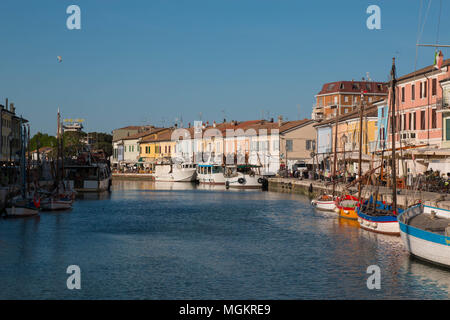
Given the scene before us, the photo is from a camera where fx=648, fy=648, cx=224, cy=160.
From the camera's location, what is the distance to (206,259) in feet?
101

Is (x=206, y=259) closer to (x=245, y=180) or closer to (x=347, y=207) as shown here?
(x=347, y=207)

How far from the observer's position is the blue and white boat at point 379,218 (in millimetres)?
36281

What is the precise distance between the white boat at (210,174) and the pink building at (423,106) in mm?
47552

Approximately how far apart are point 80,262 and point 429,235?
15.5 meters

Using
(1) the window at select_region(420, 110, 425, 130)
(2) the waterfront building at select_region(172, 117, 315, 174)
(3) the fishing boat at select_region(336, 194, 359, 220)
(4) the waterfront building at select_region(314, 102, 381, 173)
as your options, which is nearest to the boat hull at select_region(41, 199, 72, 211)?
(3) the fishing boat at select_region(336, 194, 359, 220)

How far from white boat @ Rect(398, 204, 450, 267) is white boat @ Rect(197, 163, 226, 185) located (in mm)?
73768

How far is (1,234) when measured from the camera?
3772cm

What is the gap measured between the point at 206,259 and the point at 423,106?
34006mm

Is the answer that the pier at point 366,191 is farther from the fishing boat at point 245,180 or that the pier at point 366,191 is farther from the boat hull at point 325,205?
the fishing boat at point 245,180

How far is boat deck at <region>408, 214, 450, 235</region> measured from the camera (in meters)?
28.1

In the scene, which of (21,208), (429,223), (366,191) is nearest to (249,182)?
(366,191)

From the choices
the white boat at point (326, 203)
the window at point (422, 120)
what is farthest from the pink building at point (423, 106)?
the white boat at point (326, 203)

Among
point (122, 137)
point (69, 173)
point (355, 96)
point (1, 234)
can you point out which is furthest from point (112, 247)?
point (122, 137)
